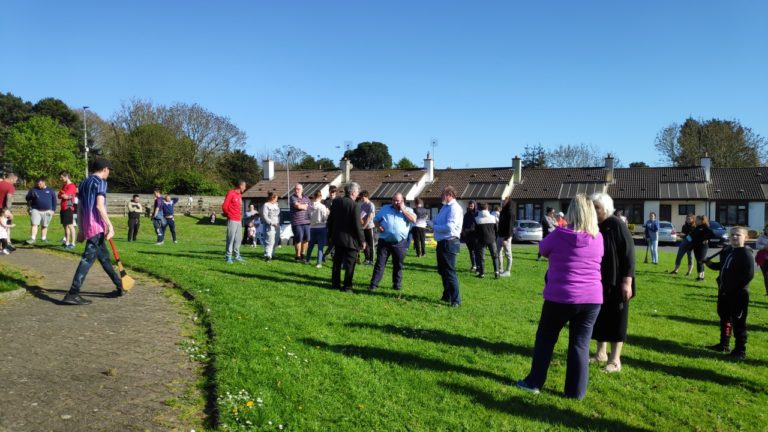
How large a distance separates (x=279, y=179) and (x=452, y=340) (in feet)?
173

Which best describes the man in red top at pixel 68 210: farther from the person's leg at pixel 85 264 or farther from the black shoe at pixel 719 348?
the black shoe at pixel 719 348

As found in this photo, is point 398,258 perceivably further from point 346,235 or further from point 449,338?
point 449,338

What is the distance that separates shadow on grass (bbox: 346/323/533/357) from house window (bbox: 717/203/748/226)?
46942 mm

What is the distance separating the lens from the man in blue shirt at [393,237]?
921 centimetres

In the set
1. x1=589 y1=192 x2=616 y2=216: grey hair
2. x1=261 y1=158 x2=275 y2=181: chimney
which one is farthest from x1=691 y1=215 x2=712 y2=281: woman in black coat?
x1=261 y1=158 x2=275 y2=181: chimney

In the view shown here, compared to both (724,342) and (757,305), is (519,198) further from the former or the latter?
(724,342)

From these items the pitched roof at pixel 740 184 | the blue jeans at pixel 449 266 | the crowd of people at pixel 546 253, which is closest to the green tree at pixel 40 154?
the crowd of people at pixel 546 253

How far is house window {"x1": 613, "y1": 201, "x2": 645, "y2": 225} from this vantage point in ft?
153

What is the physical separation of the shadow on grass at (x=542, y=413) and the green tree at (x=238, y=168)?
189 ft

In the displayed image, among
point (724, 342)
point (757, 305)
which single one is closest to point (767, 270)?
point (757, 305)

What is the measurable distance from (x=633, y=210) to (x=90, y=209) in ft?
155

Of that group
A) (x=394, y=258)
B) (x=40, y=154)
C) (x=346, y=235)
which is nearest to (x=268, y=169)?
(x=40, y=154)

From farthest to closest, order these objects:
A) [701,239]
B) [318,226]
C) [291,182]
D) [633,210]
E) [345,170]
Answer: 1. [291,182]
2. [345,170]
3. [633,210]
4. [701,239]
5. [318,226]

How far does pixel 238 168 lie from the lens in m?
62.5
